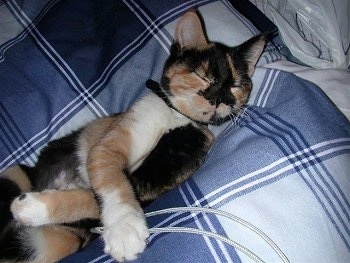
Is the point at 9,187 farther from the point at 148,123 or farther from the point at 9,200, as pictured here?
the point at 148,123

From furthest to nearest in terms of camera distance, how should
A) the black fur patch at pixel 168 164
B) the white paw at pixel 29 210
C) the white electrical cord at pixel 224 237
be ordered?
the black fur patch at pixel 168 164
the white paw at pixel 29 210
the white electrical cord at pixel 224 237

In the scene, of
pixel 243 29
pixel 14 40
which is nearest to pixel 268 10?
pixel 243 29

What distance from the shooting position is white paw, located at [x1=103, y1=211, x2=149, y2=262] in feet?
2.57

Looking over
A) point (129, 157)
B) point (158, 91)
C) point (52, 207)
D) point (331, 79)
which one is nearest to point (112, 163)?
point (129, 157)

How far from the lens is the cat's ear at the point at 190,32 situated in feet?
3.60

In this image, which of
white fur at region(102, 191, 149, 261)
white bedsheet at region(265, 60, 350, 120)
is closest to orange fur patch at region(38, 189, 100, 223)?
white fur at region(102, 191, 149, 261)

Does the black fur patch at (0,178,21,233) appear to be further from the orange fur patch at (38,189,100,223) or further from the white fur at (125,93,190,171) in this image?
the white fur at (125,93,190,171)

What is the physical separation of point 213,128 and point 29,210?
63 centimetres

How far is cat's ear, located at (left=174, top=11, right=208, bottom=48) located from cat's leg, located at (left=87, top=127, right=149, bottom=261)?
0.35m

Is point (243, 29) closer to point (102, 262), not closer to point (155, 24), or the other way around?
point (155, 24)

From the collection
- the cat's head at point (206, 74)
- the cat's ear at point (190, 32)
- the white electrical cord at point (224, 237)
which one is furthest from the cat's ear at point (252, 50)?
the white electrical cord at point (224, 237)

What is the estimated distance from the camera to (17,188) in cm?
108

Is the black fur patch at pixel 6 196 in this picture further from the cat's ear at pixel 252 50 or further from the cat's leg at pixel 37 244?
the cat's ear at pixel 252 50

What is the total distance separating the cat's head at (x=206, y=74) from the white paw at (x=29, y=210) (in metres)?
0.49
